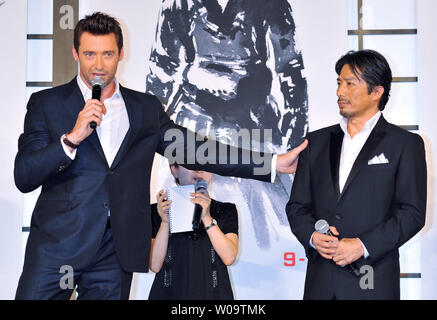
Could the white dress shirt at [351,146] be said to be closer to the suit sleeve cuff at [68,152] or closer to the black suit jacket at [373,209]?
the black suit jacket at [373,209]

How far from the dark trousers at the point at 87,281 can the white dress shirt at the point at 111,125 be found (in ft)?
1.09

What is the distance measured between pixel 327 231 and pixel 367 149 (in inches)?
16.5

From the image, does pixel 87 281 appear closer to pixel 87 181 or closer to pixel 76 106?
pixel 87 181

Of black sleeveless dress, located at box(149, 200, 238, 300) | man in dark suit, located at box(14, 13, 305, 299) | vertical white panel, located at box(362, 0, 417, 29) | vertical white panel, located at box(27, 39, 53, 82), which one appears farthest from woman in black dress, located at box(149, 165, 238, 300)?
vertical white panel, located at box(362, 0, 417, 29)

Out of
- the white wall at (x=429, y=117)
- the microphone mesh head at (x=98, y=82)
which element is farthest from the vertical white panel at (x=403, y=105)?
the microphone mesh head at (x=98, y=82)

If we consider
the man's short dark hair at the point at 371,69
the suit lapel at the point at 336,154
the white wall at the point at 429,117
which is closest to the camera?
the suit lapel at the point at 336,154

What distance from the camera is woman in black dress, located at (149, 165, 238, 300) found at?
3156mm

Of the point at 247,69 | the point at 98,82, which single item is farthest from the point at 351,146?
the point at 247,69

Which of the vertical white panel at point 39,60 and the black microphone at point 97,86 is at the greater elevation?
the vertical white panel at point 39,60

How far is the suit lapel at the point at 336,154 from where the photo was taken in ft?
9.14

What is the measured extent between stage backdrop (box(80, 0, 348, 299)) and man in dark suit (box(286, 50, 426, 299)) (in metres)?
1.00

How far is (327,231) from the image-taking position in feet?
8.82
